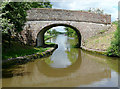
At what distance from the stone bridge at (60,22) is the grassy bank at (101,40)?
628 mm

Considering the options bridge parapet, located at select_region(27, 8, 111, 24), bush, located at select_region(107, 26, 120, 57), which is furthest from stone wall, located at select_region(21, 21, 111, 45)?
bush, located at select_region(107, 26, 120, 57)

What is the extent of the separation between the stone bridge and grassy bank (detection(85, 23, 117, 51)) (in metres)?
0.63

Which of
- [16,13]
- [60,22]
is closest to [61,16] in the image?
[60,22]

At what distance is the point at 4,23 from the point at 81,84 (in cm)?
456

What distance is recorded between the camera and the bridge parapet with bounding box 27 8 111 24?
1472 cm

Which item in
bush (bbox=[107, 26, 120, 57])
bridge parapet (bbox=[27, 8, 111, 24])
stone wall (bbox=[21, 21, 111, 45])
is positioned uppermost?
bridge parapet (bbox=[27, 8, 111, 24])

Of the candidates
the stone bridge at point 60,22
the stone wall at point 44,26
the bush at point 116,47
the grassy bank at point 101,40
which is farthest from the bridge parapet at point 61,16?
the bush at point 116,47

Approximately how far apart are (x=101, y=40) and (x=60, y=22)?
499cm

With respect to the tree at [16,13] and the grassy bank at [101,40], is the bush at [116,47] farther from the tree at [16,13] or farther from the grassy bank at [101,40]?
the tree at [16,13]

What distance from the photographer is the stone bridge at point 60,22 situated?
1474 centimetres

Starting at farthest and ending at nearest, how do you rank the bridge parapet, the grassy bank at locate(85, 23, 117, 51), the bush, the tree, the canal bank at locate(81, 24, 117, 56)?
the bridge parapet, the grassy bank at locate(85, 23, 117, 51), the canal bank at locate(81, 24, 117, 56), the bush, the tree

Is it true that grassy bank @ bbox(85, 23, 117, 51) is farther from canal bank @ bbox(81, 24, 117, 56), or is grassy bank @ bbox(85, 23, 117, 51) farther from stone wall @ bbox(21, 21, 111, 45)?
stone wall @ bbox(21, 21, 111, 45)

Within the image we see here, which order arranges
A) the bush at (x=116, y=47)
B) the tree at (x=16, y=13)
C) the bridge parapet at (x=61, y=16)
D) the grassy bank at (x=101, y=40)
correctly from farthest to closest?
1. the bridge parapet at (x=61, y=16)
2. the grassy bank at (x=101, y=40)
3. the bush at (x=116, y=47)
4. the tree at (x=16, y=13)

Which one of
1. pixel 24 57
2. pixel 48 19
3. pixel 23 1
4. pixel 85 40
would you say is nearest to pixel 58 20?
pixel 48 19
